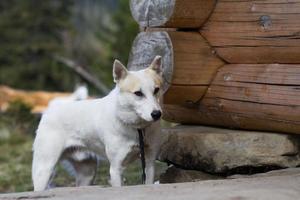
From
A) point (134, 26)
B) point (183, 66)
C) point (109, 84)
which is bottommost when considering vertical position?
point (183, 66)

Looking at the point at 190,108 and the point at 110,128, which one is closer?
the point at 110,128

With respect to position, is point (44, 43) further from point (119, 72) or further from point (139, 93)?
point (139, 93)

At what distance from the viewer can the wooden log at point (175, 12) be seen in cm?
555

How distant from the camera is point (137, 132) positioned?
17.8 feet

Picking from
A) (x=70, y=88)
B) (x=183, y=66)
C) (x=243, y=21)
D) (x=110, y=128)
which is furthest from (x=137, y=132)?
(x=70, y=88)

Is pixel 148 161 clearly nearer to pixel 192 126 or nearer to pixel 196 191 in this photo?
pixel 192 126

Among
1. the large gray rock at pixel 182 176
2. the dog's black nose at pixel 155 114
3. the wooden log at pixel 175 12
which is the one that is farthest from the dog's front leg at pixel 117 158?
the wooden log at pixel 175 12

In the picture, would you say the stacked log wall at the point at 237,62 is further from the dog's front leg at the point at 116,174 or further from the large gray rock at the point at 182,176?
the dog's front leg at the point at 116,174

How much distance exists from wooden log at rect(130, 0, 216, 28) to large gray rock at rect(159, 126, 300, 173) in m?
0.85

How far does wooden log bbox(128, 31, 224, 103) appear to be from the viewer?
5629mm

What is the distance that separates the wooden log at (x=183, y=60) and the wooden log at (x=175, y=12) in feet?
0.26

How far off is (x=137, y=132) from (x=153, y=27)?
900 mm

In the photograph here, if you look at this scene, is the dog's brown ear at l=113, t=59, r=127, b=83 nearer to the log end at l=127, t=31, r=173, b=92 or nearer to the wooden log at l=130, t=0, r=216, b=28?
the log end at l=127, t=31, r=173, b=92

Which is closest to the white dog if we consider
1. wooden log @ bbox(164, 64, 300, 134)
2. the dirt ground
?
wooden log @ bbox(164, 64, 300, 134)
